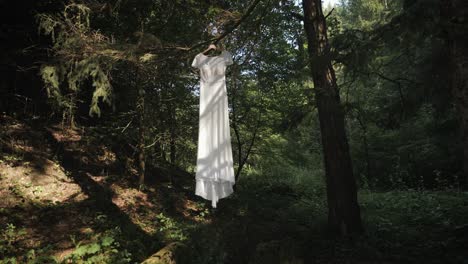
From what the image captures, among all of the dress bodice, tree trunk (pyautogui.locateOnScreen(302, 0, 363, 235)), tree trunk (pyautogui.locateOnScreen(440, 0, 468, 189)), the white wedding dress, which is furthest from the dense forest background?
the white wedding dress

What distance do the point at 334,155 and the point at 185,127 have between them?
3.83 metres

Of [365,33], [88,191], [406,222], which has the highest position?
[365,33]

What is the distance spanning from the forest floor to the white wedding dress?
1167 mm

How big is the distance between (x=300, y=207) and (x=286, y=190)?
2.09 meters

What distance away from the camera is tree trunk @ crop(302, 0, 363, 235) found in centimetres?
520

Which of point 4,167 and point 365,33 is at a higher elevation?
point 365,33

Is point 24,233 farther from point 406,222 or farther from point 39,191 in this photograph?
point 406,222

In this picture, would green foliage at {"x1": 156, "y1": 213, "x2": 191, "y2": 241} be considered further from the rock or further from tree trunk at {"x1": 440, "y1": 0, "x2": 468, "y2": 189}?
tree trunk at {"x1": 440, "y1": 0, "x2": 468, "y2": 189}

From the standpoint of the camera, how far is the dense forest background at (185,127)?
443 cm

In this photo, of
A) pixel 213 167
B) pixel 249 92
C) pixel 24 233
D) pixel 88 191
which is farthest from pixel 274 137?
pixel 24 233

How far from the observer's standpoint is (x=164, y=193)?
7.59m

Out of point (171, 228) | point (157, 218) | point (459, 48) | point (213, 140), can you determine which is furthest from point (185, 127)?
point (459, 48)

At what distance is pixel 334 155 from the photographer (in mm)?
5250

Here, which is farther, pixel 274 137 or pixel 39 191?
pixel 274 137
